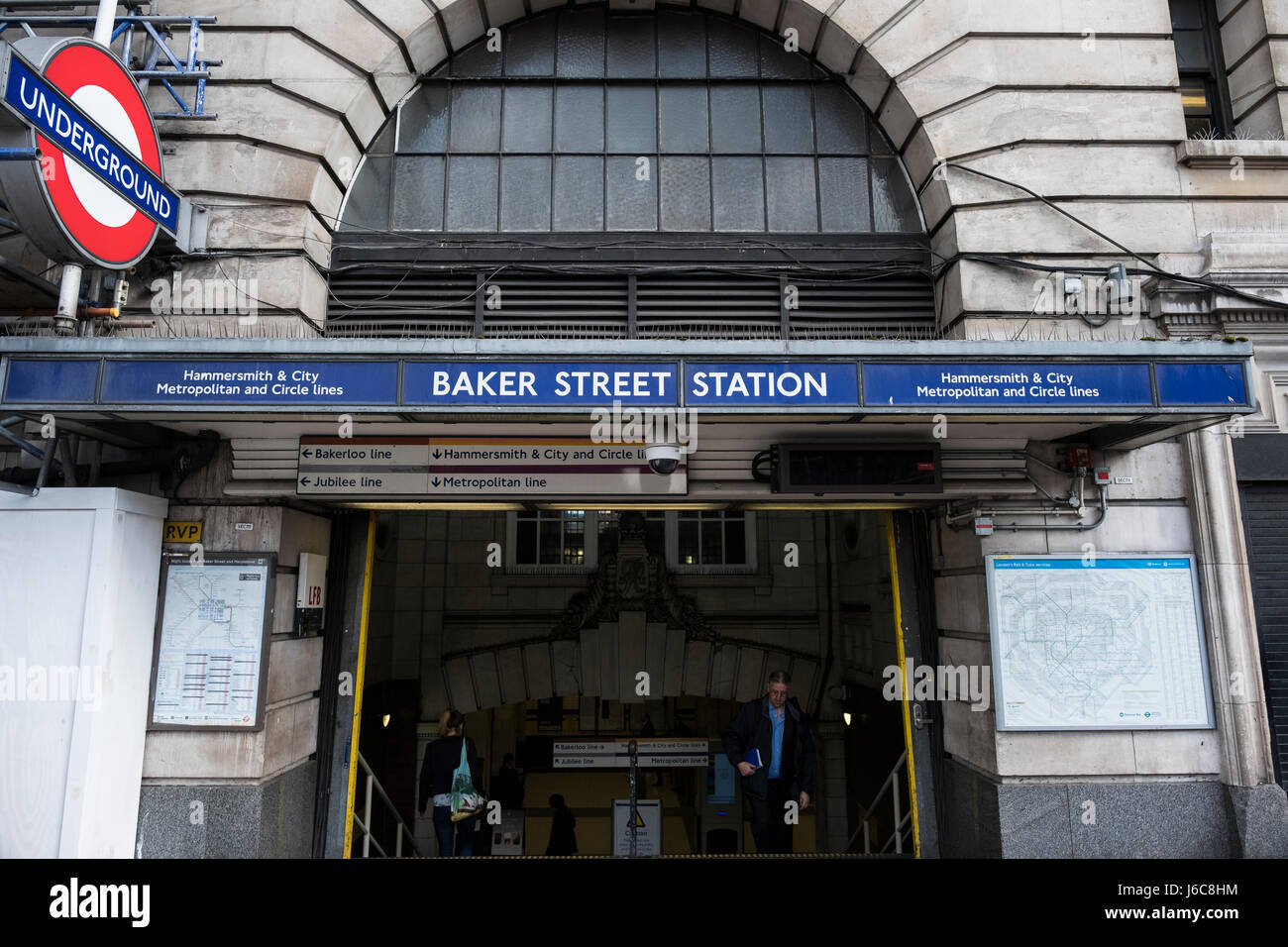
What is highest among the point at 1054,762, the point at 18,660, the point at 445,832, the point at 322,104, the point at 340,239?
the point at 322,104

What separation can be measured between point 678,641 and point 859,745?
11.7ft

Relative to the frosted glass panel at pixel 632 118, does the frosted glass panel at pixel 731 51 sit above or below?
above

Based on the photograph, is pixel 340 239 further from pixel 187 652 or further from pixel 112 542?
pixel 187 652

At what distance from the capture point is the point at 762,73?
370 inches

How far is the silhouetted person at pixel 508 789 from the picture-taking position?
554 inches

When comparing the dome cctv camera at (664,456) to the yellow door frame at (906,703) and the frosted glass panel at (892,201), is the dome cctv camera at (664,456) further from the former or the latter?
the frosted glass panel at (892,201)

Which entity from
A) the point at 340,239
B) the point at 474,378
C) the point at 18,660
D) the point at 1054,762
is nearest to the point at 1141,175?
the point at 1054,762

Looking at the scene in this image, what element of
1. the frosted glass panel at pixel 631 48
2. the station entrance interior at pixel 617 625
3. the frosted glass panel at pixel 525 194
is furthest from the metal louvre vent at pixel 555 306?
the station entrance interior at pixel 617 625

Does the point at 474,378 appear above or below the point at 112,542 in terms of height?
above

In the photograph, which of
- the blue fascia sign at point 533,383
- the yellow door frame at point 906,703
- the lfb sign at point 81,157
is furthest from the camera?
the yellow door frame at point 906,703

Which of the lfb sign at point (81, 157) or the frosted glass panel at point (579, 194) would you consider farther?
the frosted glass panel at point (579, 194)

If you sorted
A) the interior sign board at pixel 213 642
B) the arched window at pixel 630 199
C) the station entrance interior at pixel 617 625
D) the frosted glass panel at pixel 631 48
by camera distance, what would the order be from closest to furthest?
the interior sign board at pixel 213 642, the arched window at pixel 630 199, the frosted glass panel at pixel 631 48, the station entrance interior at pixel 617 625

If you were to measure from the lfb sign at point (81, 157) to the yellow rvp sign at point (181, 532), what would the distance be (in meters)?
Answer: 2.44

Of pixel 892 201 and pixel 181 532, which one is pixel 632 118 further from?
Answer: pixel 181 532
